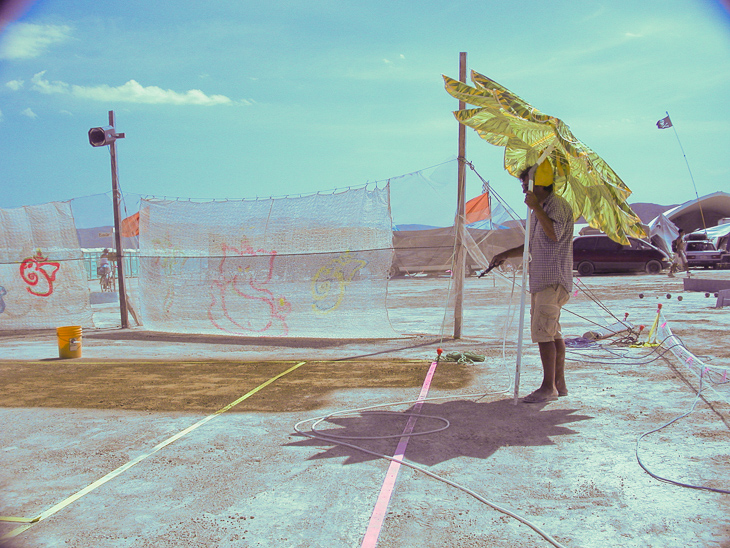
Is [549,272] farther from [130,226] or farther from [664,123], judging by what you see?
[664,123]

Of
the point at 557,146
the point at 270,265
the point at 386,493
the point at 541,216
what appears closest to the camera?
the point at 386,493

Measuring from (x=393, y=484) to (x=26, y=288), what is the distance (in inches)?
418

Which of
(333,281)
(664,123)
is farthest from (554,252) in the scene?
(664,123)

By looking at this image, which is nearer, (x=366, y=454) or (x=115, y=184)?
(x=366, y=454)

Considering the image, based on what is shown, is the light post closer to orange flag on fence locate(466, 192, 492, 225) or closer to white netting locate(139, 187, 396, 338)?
white netting locate(139, 187, 396, 338)

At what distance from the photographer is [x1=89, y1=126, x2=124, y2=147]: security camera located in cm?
1061

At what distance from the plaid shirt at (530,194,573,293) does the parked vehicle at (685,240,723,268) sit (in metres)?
24.2

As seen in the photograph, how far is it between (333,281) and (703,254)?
74.2ft

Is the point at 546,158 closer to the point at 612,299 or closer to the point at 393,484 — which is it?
the point at 393,484

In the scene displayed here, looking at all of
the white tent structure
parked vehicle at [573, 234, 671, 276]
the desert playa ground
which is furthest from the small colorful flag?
the desert playa ground

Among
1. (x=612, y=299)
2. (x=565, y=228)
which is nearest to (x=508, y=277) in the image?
(x=565, y=228)

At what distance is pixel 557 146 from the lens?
439 centimetres

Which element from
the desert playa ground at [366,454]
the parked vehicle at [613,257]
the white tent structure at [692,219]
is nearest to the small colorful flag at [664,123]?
the parked vehicle at [613,257]

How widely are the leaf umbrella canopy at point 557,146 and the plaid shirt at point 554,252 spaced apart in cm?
24
